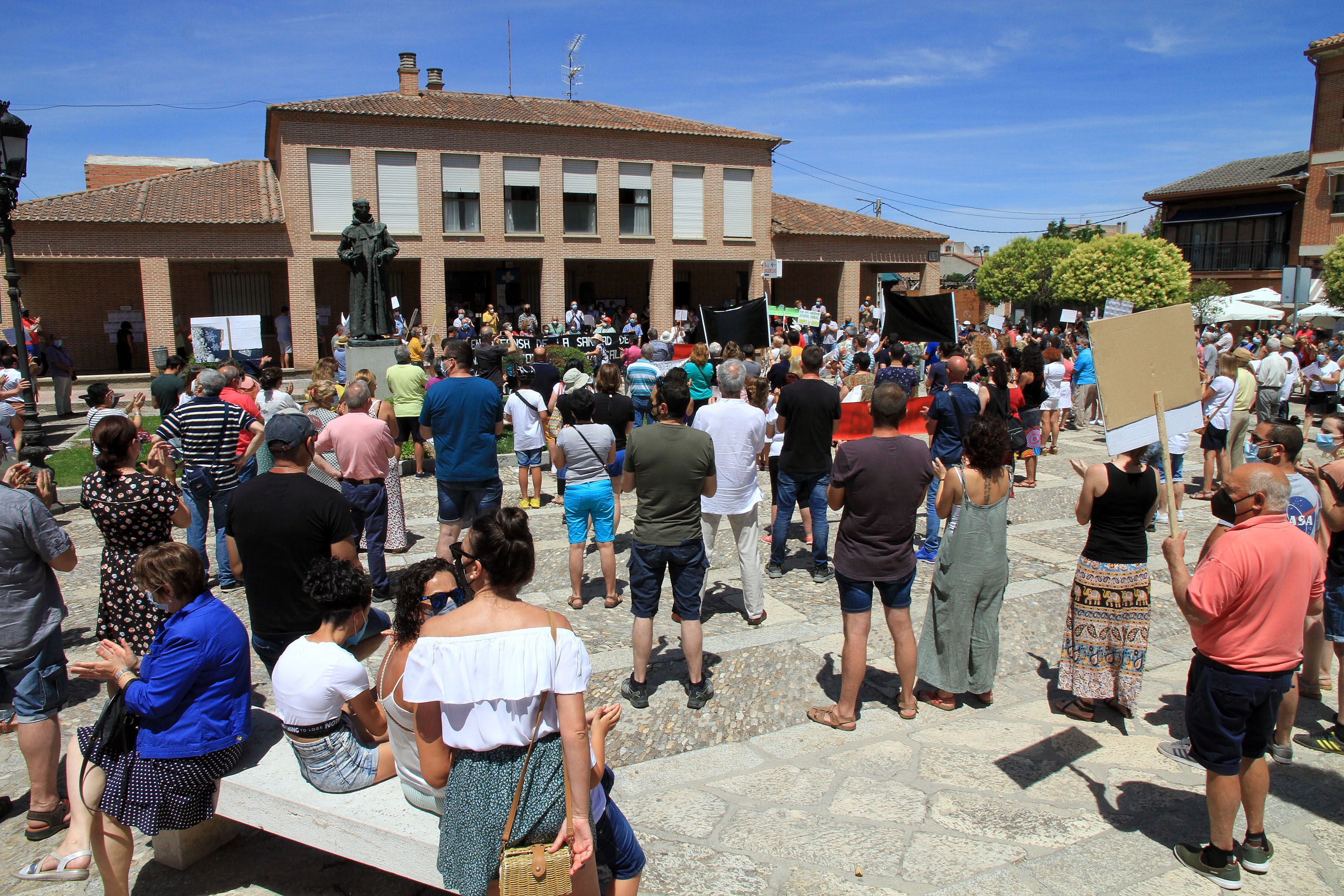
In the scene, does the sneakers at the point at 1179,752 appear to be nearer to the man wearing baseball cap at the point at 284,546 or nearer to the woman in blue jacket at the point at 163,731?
the man wearing baseball cap at the point at 284,546

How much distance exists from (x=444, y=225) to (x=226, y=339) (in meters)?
8.45

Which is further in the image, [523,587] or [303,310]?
[303,310]

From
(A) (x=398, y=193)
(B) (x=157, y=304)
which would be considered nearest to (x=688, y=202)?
(A) (x=398, y=193)

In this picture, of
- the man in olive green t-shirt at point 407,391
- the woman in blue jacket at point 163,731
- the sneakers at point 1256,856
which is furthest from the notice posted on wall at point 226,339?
the sneakers at point 1256,856

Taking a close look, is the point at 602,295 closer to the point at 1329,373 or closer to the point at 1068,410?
the point at 1068,410

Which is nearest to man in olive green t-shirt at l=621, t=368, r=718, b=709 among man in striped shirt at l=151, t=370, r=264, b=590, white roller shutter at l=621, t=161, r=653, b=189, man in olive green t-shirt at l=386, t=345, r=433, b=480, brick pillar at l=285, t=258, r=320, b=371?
man in striped shirt at l=151, t=370, r=264, b=590

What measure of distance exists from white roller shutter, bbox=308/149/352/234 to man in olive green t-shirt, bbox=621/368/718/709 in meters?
22.4

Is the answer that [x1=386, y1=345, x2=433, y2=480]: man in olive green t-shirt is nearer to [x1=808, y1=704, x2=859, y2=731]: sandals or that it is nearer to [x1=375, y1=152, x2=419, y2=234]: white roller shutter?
[x1=808, y1=704, x2=859, y2=731]: sandals

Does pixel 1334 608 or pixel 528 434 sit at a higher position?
pixel 528 434

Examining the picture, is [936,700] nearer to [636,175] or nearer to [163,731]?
[163,731]

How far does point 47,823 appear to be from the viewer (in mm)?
3652

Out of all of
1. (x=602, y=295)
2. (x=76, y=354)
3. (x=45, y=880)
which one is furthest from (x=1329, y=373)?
(x=76, y=354)

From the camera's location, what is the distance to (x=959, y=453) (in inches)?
284

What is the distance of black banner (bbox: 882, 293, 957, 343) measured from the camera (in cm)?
1360
